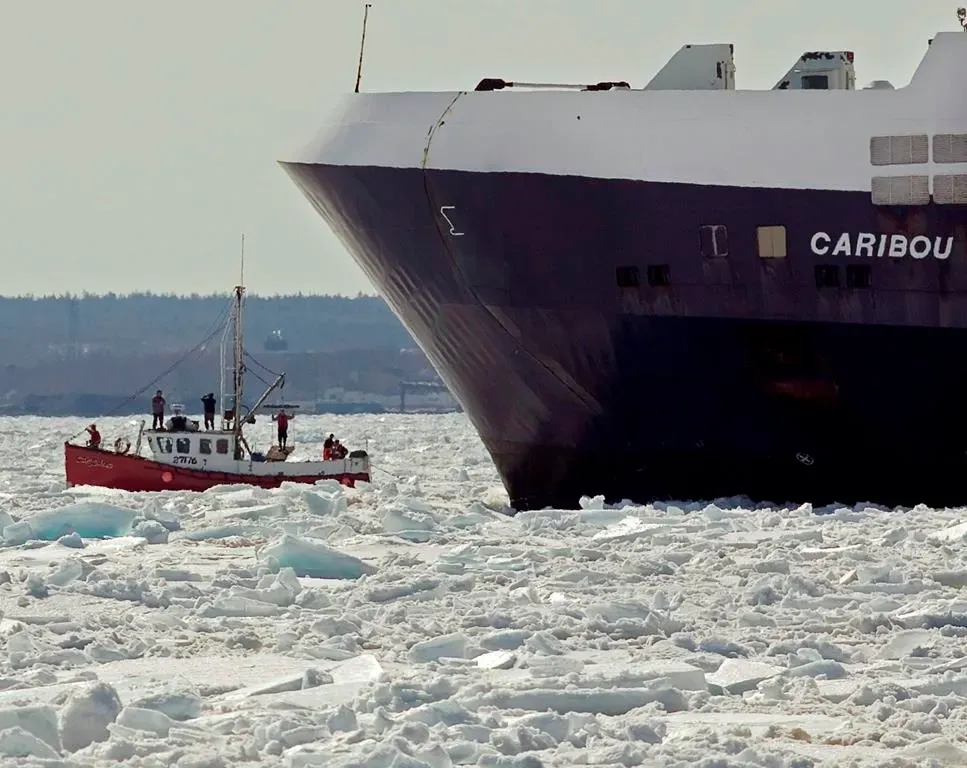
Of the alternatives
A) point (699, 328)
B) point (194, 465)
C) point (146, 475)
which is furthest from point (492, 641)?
point (194, 465)

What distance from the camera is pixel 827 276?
65.8 ft

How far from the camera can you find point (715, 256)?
800 inches

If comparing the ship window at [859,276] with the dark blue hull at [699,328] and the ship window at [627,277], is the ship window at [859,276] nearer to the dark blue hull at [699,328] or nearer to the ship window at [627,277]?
the dark blue hull at [699,328]

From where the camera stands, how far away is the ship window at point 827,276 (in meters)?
20.0

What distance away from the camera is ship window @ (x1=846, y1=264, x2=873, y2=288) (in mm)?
19922

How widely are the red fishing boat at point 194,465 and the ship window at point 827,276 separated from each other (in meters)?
12.0

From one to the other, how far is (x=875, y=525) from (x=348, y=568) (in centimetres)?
559

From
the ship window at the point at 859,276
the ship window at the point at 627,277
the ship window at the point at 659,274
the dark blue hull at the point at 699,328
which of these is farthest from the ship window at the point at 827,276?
the ship window at the point at 627,277

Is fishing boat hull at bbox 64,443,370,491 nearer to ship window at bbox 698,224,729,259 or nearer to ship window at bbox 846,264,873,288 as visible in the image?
ship window at bbox 698,224,729,259

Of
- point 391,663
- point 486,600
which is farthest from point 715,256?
point 391,663

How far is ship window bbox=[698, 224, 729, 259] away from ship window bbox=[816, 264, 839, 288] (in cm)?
100

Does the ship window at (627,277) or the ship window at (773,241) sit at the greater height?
the ship window at (773,241)

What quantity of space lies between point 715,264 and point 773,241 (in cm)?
66

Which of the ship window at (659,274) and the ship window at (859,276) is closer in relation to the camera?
the ship window at (859,276)
